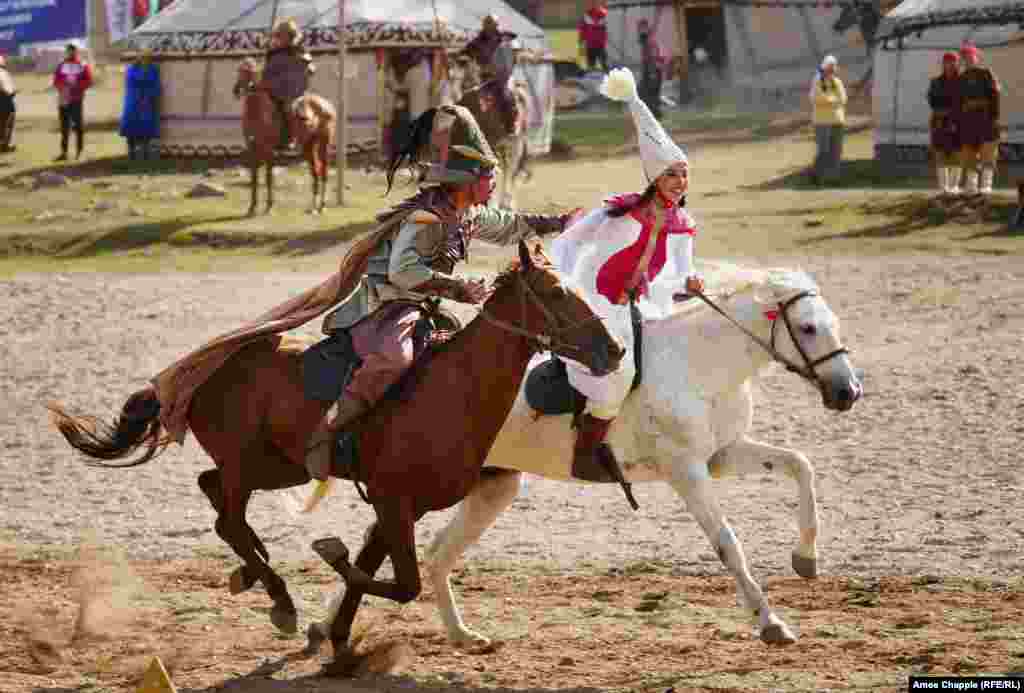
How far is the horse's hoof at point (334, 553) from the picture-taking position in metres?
7.11

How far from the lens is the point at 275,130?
75.9ft

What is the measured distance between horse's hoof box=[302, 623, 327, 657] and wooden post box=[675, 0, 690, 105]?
32239 mm

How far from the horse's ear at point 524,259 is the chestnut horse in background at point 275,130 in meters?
16.4

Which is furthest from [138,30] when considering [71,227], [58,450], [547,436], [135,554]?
[547,436]

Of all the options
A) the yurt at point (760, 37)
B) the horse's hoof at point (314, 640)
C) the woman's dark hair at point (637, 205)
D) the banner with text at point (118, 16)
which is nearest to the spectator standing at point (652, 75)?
the yurt at point (760, 37)

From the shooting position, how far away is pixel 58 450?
38.8 feet

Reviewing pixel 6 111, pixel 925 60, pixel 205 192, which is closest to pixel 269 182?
pixel 205 192

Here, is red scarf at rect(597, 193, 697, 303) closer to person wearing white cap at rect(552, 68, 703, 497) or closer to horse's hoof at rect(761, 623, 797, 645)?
person wearing white cap at rect(552, 68, 703, 497)

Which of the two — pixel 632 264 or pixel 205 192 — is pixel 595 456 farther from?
pixel 205 192

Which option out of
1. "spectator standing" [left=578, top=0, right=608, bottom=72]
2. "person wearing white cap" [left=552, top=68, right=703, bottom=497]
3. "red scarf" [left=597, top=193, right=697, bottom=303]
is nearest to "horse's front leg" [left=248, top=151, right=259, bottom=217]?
"person wearing white cap" [left=552, top=68, right=703, bottom=497]

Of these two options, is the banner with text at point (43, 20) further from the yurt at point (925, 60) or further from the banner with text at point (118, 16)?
the yurt at point (925, 60)

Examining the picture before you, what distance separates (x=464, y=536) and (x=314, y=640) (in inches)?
30.2

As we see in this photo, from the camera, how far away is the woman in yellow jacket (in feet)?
82.7

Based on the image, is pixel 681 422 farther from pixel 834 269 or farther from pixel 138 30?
pixel 138 30
